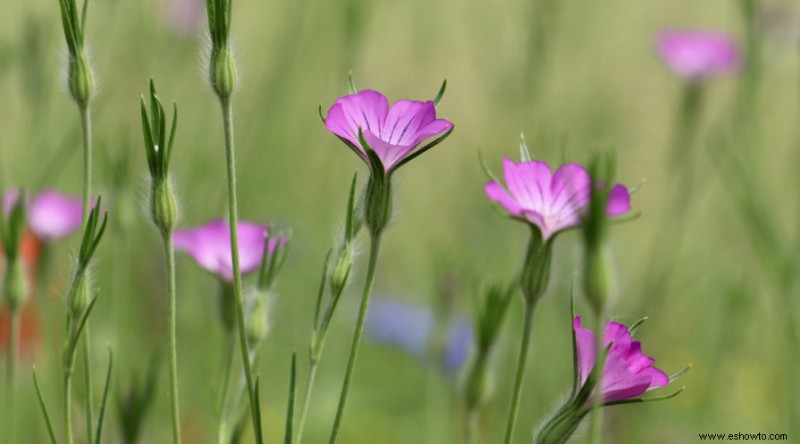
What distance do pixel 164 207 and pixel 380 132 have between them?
0.18 meters

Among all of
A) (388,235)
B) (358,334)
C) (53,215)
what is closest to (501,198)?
(358,334)

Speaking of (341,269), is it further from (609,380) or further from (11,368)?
(11,368)

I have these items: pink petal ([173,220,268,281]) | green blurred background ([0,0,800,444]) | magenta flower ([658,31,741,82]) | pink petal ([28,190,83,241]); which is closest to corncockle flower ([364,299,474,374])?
green blurred background ([0,0,800,444])

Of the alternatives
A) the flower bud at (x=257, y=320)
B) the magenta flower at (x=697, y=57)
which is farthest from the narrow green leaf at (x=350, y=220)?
the magenta flower at (x=697, y=57)

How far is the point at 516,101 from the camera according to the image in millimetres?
2045

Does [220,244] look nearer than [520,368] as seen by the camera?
No

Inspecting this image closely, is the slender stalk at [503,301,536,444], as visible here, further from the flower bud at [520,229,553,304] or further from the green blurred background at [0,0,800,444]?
the green blurred background at [0,0,800,444]

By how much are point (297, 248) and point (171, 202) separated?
1.55 m

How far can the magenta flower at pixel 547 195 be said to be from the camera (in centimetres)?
78

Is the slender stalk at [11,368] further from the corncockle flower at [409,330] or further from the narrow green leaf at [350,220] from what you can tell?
the corncockle flower at [409,330]

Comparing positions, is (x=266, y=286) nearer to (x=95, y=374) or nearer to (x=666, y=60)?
(x=95, y=374)

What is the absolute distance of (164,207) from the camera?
0.79 m

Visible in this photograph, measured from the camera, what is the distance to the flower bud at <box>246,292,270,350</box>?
87 cm

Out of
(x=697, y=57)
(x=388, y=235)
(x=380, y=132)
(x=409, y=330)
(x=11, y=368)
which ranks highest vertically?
(x=697, y=57)
